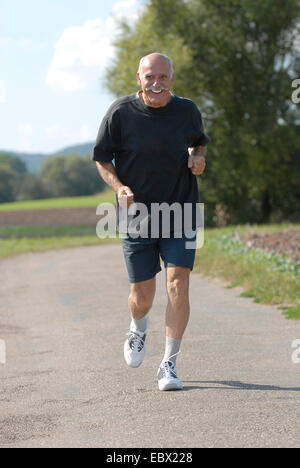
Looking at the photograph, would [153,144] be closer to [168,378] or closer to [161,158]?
[161,158]

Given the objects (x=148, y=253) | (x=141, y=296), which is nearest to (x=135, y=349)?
(x=141, y=296)

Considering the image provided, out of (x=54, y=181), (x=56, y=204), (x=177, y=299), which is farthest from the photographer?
(x=54, y=181)

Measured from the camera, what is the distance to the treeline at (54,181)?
9431 centimetres

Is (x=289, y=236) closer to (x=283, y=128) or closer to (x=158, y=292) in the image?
(x=158, y=292)

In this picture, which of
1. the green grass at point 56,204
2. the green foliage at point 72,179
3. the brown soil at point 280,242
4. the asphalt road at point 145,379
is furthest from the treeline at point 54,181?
the asphalt road at point 145,379

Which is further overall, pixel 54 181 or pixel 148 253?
pixel 54 181

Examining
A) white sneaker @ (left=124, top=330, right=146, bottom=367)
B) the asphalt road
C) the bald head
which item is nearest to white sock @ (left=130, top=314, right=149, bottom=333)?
white sneaker @ (left=124, top=330, right=146, bottom=367)

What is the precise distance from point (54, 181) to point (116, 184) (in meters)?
97.3

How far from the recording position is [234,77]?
3341 cm

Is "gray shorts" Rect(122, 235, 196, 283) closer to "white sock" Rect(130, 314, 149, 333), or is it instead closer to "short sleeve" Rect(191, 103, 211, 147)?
"white sock" Rect(130, 314, 149, 333)

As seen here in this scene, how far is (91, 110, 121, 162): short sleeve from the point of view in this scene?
5566 millimetres

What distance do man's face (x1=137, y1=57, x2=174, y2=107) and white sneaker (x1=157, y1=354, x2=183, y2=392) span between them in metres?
1.85

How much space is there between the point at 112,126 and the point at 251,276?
649cm

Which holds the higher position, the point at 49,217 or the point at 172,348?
the point at 49,217
